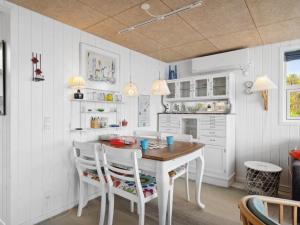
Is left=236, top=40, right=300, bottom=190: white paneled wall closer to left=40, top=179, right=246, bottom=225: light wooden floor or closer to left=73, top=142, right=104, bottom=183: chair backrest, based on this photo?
left=40, top=179, right=246, bottom=225: light wooden floor

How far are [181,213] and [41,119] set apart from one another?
81.6 inches

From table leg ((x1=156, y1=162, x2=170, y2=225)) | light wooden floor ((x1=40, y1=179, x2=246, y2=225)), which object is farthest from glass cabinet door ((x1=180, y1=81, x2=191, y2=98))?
table leg ((x1=156, y1=162, x2=170, y2=225))

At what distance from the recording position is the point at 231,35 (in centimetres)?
279

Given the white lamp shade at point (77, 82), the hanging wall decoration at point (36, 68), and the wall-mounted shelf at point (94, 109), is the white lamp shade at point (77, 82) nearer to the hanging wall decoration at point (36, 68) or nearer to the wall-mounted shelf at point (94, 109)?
the wall-mounted shelf at point (94, 109)

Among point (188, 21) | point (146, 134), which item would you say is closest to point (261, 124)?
point (146, 134)

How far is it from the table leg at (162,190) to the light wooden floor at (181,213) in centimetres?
51

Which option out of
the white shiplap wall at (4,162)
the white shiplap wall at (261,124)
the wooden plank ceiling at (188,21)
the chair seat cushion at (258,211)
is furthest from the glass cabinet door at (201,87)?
the white shiplap wall at (4,162)

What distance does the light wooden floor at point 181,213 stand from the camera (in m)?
2.18

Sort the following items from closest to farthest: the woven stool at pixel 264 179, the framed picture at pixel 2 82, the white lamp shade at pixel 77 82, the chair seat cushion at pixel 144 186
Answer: the chair seat cushion at pixel 144 186
the framed picture at pixel 2 82
the white lamp shade at pixel 77 82
the woven stool at pixel 264 179

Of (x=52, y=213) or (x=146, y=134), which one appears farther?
(x=146, y=134)

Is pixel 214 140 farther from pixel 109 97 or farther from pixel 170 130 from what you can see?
pixel 109 97

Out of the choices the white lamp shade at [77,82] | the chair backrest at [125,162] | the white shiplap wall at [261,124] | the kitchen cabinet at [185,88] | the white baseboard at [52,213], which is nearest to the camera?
the chair backrest at [125,162]

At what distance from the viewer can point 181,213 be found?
2359 mm

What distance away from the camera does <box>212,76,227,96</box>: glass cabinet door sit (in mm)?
3381
